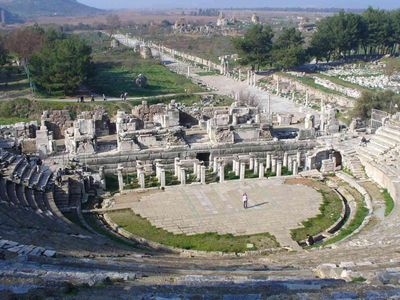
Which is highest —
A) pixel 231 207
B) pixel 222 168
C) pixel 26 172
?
pixel 26 172

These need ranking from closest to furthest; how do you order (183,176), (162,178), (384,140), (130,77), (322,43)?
(162,178)
(183,176)
(384,140)
(130,77)
(322,43)

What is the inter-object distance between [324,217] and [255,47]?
60.2 m

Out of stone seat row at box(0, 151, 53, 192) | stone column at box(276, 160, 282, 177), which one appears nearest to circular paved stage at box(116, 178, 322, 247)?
stone column at box(276, 160, 282, 177)

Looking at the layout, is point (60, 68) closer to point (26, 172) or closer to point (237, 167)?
point (26, 172)

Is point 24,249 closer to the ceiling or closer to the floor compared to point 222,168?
closer to the ceiling

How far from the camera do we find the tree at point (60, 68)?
5784 cm

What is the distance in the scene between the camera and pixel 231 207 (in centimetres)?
2616

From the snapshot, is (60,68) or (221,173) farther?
(60,68)

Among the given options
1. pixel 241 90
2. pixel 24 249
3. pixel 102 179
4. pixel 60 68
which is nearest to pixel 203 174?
pixel 102 179

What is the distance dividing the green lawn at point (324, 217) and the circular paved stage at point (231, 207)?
12.8 inches

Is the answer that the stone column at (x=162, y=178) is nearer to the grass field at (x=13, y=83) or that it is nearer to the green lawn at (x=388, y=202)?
the green lawn at (x=388, y=202)

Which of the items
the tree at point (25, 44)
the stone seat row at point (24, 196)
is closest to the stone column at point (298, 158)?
the stone seat row at point (24, 196)

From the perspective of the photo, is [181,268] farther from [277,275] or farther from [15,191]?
[15,191]

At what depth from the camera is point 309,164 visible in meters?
33.2
